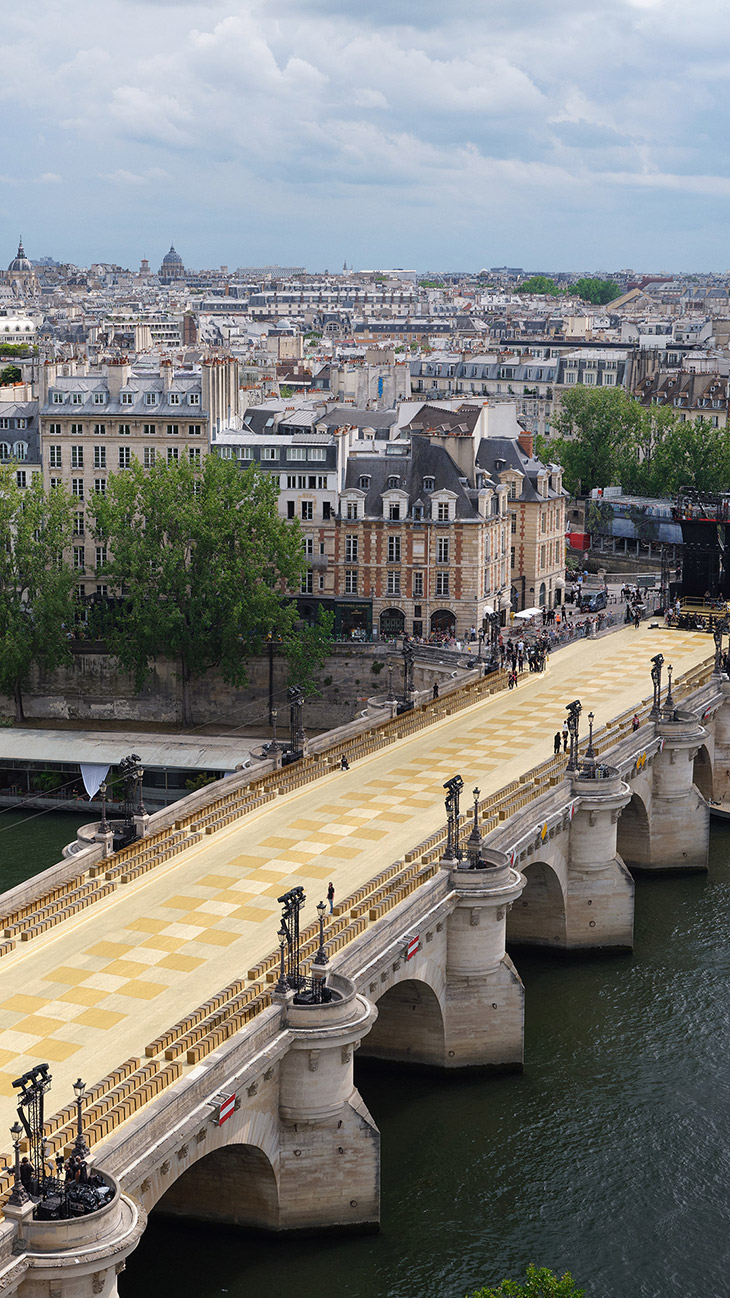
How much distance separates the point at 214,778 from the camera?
78.4 m

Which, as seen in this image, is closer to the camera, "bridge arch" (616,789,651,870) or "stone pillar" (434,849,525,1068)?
"stone pillar" (434,849,525,1068)

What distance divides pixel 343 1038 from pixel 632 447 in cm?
10876

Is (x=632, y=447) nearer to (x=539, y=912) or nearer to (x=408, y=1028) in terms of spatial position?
(x=539, y=912)

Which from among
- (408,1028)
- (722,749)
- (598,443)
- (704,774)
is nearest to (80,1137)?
(408,1028)

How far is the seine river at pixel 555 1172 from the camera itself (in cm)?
3888

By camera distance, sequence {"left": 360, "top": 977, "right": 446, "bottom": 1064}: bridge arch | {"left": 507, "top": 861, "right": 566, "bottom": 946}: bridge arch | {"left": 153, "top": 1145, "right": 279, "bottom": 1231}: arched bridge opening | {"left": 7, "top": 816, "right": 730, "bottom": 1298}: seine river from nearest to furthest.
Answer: {"left": 7, "top": 816, "right": 730, "bottom": 1298}: seine river → {"left": 153, "top": 1145, "right": 279, "bottom": 1231}: arched bridge opening → {"left": 360, "top": 977, "right": 446, "bottom": 1064}: bridge arch → {"left": 507, "top": 861, "right": 566, "bottom": 946}: bridge arch

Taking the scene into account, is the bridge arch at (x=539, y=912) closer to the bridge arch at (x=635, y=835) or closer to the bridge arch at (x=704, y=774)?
the bridge arch at (x=635, y=835)

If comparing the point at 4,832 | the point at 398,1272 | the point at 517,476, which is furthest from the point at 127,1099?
the point at 517,476

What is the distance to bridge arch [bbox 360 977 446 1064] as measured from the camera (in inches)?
1906

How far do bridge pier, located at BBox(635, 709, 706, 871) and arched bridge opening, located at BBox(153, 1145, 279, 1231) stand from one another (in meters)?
32.2

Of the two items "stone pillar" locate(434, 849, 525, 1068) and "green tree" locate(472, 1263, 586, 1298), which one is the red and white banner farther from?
"stone pillar" locate(434, 849, 525, 1068)

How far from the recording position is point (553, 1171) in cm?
4362

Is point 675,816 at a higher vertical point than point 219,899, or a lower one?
lower

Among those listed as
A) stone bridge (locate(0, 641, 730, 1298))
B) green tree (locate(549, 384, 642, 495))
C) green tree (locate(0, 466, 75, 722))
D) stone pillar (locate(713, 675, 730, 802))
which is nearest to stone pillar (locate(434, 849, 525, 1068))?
stone bridge (locate(0, 641, 730, 1298))
